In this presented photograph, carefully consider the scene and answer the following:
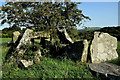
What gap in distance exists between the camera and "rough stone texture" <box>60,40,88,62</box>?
19.9ft

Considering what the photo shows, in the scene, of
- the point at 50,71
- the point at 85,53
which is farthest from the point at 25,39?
the point at 85,53

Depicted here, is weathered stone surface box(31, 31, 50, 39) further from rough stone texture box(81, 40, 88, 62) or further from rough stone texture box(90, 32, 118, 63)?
rough stone texture box(90, 32, 118, 63)

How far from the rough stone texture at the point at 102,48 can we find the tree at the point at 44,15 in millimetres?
2913

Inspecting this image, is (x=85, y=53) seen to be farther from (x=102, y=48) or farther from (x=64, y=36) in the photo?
(x=64, y=36)

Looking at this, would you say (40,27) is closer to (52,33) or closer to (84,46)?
(52,33)

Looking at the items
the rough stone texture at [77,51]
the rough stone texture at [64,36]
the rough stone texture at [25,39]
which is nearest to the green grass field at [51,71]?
the rough stone texture at [77,51]

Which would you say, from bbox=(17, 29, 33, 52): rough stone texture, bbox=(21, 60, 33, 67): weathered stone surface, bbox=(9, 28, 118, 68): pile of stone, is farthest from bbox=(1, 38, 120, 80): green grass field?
bbox=(17, 29, 33, 52): rough stone texture

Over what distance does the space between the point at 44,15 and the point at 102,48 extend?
414 cm

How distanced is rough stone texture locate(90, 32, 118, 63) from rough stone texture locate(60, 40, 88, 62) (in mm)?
394

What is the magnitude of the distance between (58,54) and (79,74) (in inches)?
97.9

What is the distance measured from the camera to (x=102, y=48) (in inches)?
258

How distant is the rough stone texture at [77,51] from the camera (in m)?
6.07

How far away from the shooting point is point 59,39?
813 cm

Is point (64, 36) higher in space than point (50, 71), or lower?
higher
